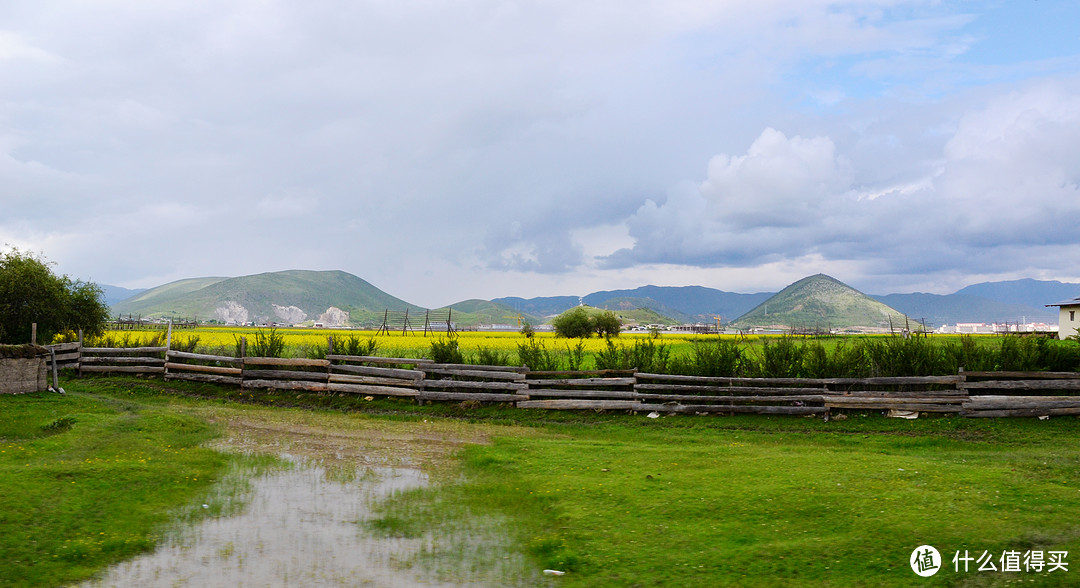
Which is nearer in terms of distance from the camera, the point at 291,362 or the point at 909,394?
the point at 909,394

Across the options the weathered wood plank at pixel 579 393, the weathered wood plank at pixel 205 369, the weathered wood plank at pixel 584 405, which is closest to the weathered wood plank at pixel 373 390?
the weathered wood plank at pixel 584 405

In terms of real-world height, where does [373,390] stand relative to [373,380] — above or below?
below

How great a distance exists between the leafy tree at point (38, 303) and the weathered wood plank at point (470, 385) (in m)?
20.7

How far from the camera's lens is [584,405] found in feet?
60.2

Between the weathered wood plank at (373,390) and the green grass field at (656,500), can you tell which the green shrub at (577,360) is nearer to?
the weathered wood plank at (373,390)

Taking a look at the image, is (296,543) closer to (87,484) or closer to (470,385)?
(87,484)

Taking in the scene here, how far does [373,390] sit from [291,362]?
3.29 metres

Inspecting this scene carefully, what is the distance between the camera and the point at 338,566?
6285mm

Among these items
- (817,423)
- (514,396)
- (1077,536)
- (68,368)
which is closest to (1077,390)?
(817,423)

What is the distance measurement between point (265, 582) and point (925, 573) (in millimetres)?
5843

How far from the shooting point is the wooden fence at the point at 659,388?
16.4 meters

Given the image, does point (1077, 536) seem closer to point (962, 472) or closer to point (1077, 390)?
point (962, 472)

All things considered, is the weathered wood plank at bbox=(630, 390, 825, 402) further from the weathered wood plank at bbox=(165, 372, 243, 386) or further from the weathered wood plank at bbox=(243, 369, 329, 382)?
the weathered wood plank at bbox=(165, 372, 243, 386)

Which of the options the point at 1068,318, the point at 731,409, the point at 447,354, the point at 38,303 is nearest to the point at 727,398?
the point at 731,409
